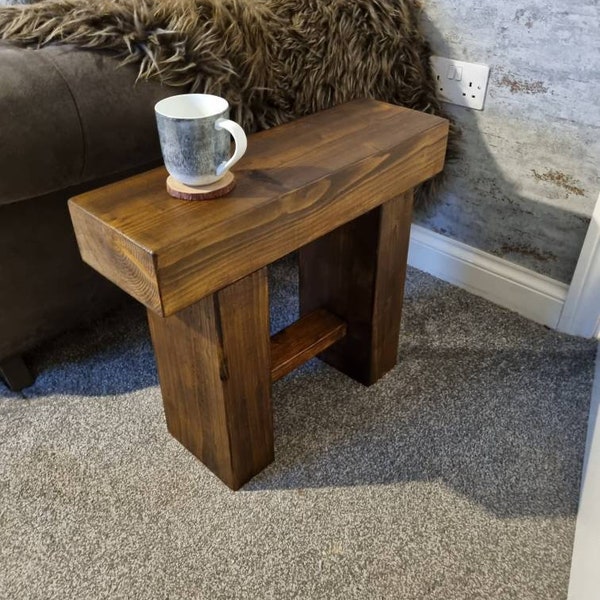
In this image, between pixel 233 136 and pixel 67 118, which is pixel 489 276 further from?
pixel 67 118

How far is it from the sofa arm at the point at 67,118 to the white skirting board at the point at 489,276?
0.75 metres

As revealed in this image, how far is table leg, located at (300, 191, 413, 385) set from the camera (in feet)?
3.24

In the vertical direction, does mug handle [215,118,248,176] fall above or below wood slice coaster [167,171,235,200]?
above

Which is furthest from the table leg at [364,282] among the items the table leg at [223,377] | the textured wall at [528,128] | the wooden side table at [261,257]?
the textured wall at [528,128]

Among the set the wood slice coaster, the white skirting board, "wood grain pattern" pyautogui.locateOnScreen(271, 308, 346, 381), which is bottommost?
the white skirting board

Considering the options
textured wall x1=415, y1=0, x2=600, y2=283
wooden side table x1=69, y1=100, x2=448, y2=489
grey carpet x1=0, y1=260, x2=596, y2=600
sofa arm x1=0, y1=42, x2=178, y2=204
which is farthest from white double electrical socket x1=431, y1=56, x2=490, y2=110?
sofa arm x1=0, y1=42, x2=178, y2=204

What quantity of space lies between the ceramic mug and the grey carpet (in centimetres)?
50

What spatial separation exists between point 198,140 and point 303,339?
45cm

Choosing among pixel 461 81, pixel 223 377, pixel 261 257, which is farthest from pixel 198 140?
pixel 461 81

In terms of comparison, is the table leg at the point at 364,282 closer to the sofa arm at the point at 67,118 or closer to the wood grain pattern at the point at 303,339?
the wood grain pattern at the point at 303,339

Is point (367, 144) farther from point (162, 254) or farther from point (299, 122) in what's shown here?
point (162, 254)

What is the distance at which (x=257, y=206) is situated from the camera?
73cm

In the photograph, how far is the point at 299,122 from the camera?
3.18 ft

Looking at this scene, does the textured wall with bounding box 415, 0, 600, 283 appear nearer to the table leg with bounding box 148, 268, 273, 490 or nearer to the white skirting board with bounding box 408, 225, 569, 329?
the white skirting board with bounding box 408, 225, 569, 329
